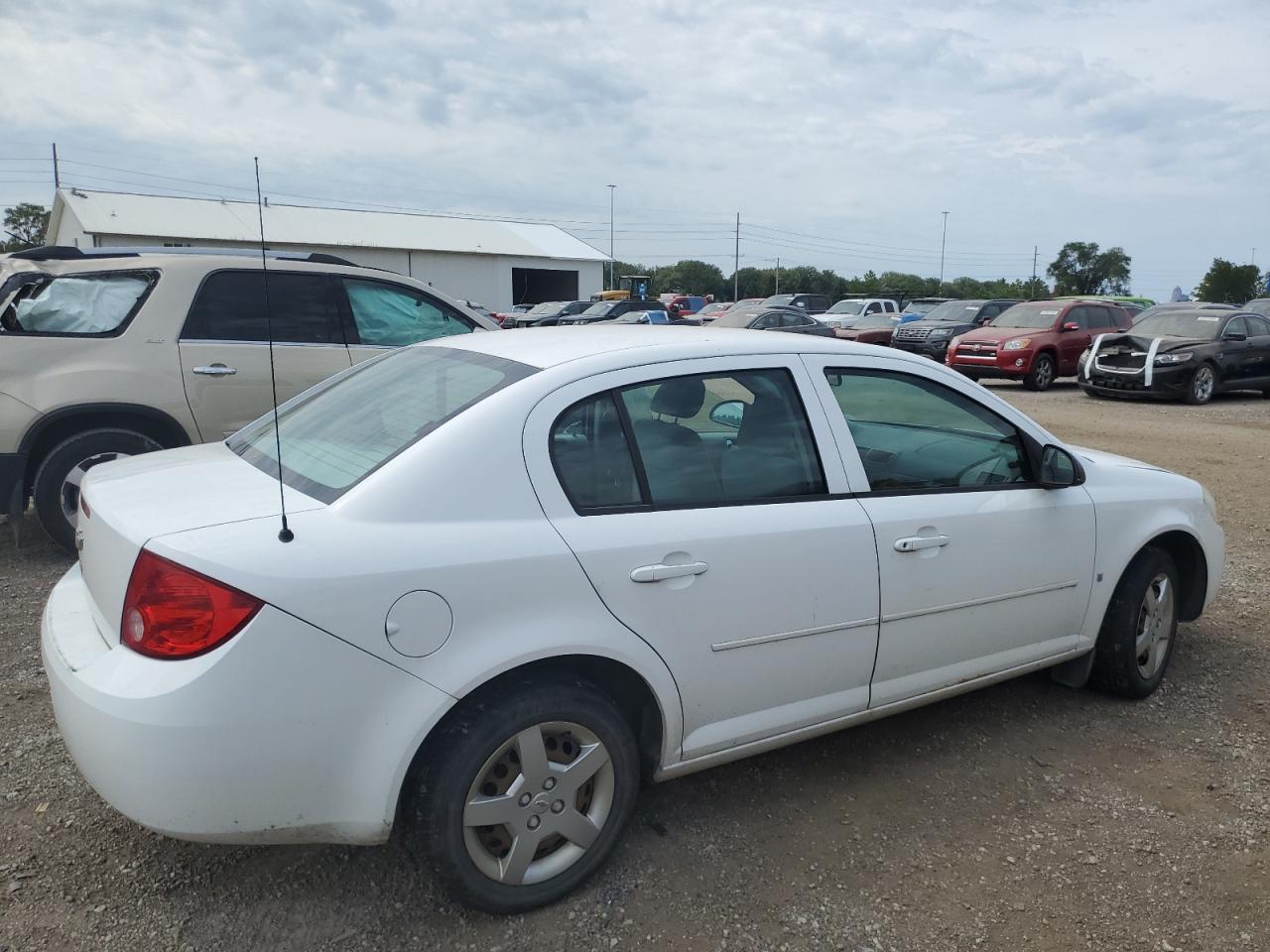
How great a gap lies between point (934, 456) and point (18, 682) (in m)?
3.85

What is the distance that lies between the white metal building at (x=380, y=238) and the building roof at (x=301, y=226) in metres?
0.04

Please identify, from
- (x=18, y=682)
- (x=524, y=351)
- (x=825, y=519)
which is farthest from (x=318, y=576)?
(x=18, y=682)

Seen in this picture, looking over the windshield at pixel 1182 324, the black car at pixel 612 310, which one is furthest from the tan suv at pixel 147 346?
the black car at pixel 612 310

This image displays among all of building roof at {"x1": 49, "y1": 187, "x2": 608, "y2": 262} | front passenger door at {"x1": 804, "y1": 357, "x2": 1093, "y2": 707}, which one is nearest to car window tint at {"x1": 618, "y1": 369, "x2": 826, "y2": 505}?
front passenger door at {"x1": 804, "y1": 357, "x2": 1093, "y2": 707}

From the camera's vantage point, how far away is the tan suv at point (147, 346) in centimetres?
543

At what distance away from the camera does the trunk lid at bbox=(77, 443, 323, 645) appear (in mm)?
2469

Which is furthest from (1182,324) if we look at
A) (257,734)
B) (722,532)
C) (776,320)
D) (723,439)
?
(257,734)

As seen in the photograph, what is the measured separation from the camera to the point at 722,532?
112 inches

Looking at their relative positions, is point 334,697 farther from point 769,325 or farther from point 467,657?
point 769,325

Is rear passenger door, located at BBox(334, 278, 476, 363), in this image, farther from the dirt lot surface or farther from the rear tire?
the rear tire

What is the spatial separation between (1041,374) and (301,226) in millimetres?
33698

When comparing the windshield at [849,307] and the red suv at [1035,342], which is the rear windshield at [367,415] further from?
the windshield at [849,307]

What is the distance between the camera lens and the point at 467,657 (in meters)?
2.42

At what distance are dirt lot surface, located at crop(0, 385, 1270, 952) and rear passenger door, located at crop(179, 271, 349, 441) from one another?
2.15 m
